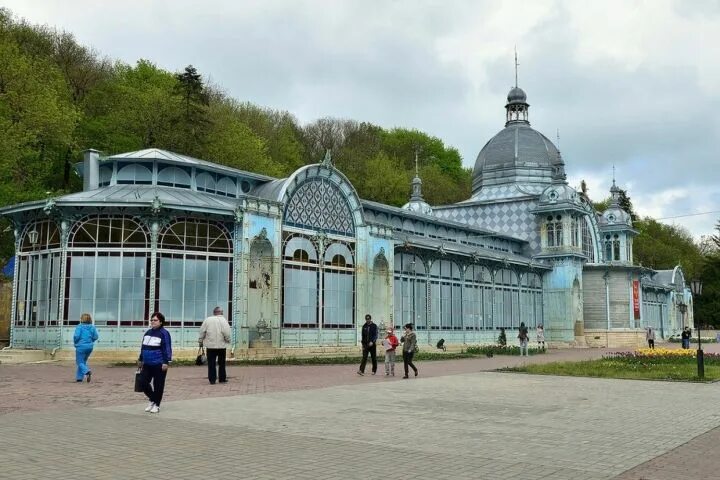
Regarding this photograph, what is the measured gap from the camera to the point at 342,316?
106ft

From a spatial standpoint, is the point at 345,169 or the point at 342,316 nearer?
the point at 342,316

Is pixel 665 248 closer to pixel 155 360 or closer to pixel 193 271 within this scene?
pixel 193 271

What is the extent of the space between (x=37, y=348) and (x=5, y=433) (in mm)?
18116

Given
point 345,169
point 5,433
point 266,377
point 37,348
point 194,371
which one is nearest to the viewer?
point 5,433

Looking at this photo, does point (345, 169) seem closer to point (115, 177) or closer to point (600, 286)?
point (600, 286)

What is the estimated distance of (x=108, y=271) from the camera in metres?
26.3

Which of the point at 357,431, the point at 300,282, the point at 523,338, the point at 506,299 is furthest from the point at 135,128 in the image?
the point at 357,431

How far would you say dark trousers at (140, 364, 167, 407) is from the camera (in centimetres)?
1239

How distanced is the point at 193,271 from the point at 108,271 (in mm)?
3090

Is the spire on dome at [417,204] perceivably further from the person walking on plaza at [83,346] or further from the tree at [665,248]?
the tree at [665,248]

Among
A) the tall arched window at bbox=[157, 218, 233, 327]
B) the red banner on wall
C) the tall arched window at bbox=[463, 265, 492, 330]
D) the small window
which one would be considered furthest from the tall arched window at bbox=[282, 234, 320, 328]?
the red banner on wall

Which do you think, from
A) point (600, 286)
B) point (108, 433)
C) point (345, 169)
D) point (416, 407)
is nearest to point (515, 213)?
point (600, 286)

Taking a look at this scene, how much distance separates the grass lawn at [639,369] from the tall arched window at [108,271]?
45.5 ft

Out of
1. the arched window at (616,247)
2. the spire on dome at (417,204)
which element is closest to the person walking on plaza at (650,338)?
the arched window at (616,247)
